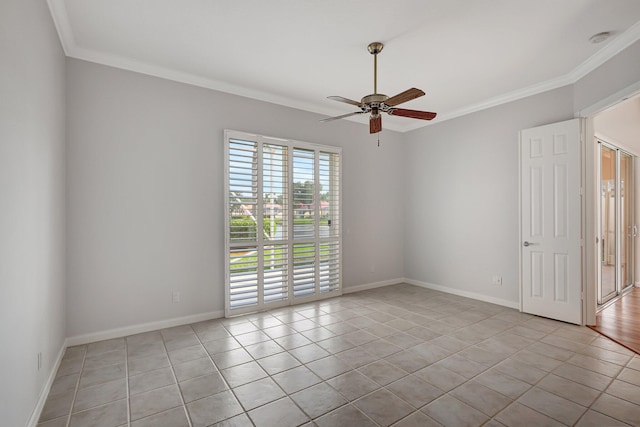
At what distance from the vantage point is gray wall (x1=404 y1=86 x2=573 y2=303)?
440cm

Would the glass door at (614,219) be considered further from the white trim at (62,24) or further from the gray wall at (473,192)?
the white trim at (62,24)

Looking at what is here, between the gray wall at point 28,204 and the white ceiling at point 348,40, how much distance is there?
64cm

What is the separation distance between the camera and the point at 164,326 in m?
3.66

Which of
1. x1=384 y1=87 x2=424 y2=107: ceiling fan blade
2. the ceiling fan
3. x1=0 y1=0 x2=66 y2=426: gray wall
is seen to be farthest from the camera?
the ceiling fan

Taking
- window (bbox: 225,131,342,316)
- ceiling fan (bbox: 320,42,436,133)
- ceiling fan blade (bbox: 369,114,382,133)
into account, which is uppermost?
ceiling fan (bbox: 320,42,436,133)

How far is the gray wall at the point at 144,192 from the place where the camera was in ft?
10.6

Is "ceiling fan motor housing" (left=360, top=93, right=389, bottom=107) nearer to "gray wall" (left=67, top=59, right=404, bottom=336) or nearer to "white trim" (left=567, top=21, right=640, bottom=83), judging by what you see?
"gray wall" (left=67, top=59, right=404, bottom=336)

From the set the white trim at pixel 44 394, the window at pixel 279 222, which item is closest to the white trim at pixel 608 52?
the window at pixel 279 222

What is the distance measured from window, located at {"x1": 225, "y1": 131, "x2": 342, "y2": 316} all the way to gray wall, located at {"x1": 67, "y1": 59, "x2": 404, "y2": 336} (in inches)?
7.1

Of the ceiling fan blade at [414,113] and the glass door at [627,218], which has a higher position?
the ceiling fan blade at [414,113]

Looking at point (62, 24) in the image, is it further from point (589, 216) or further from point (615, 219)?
point (615, 219)

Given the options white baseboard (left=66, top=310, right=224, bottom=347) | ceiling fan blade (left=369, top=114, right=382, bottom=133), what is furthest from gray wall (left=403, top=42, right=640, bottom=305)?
white baseboard (left=66, top=310, right=224, bottom=347)

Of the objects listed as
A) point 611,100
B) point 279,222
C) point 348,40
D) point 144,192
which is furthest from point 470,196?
point 144,192

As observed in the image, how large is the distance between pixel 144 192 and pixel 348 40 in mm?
2734
